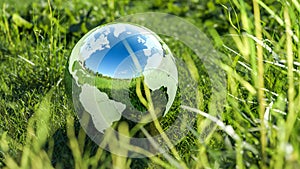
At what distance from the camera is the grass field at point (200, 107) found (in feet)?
7.63

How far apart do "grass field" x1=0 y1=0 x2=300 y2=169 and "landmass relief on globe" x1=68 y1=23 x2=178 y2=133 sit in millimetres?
117

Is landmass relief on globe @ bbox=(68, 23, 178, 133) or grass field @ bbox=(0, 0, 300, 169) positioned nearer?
Result: grass field @ bbox=(0, 0, 300, 169)

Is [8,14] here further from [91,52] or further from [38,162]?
[38,162]

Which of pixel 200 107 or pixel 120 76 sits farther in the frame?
pixel 200 107

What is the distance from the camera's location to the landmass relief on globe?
2.90m

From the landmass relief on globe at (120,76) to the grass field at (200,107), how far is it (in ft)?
0.38

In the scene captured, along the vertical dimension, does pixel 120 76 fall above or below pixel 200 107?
above

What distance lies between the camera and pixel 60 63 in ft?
12.8

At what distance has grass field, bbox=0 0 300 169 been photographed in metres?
2.32

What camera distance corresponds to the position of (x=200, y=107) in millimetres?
3139

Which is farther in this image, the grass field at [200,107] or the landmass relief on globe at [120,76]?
the landmass relief on globe at [120,76]

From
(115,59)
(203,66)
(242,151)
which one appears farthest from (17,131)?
(203,66)

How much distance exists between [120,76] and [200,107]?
1.66 feet

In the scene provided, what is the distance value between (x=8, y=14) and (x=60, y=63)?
1.48 m
